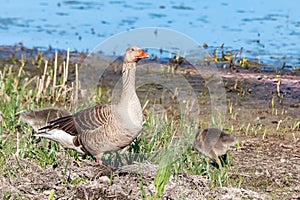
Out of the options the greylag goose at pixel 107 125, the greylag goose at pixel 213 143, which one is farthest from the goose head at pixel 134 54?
the greylag goose at pixel 213 143

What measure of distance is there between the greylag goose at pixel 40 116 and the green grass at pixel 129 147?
0.11m

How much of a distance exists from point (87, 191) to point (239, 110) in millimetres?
3707

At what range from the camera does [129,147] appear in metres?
6.69

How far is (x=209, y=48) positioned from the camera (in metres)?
11.7

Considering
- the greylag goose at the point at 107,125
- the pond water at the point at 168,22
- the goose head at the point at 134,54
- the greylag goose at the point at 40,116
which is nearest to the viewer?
the greylag goose at the point at 107,125

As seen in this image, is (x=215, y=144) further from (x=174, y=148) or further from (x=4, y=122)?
(x=4, y=122)

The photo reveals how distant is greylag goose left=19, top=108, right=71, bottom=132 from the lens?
281 inches

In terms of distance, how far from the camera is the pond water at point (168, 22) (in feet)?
39.7

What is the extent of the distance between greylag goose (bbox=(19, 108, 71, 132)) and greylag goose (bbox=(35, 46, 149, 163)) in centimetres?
60

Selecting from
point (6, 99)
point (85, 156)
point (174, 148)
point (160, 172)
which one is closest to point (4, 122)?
point (6, 99)

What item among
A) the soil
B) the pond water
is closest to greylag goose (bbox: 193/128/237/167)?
the soil

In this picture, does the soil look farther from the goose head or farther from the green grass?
the goose head

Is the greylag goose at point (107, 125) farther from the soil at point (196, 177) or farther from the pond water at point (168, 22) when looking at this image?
the pond water at point (168, 22)

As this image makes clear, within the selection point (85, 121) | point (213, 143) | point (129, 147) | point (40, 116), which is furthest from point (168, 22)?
point (85, 121)
